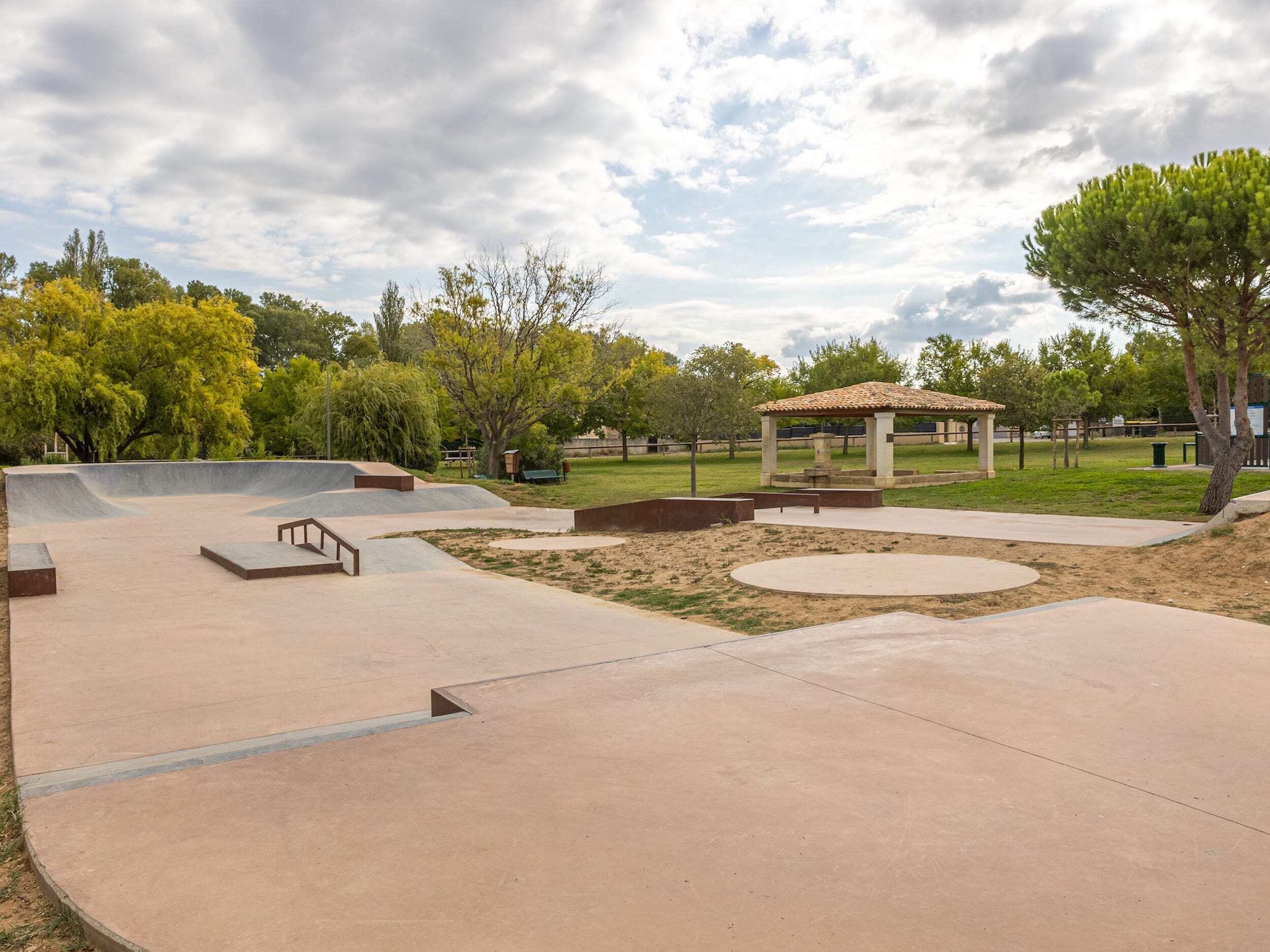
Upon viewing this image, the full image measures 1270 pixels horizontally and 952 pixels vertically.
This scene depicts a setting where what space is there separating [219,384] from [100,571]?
22769 millimetres

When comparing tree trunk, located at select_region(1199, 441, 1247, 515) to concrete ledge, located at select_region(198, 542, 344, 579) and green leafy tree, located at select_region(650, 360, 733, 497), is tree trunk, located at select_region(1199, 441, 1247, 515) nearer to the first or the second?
concrete ledge, located at select_region(198, 542, 344, 579)

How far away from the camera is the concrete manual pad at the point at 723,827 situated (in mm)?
2162

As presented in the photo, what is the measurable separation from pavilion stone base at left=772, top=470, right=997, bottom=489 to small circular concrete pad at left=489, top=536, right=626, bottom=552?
12226 mm

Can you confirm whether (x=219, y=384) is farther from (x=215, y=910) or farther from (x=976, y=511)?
(x=215, y=910)

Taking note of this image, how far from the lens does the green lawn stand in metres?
16.9

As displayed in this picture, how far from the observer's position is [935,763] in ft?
10.5

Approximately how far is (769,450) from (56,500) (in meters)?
19.3

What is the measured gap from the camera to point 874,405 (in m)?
25.2

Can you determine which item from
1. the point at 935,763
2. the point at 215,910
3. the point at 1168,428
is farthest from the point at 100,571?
the point at 1168,428

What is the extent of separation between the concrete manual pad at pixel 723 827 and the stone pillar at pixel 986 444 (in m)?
22.8

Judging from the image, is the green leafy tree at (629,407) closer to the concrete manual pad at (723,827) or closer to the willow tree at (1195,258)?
the willow tree at (1195,258)

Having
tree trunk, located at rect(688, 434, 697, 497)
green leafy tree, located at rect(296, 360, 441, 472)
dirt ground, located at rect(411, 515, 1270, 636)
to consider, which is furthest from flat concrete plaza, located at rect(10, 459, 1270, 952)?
green leafy tree, located at rect(296, 360, 441, 472)

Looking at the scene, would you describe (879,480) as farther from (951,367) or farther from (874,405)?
(951,367)

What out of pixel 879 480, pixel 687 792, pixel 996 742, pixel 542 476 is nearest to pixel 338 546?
pixel 687 792
